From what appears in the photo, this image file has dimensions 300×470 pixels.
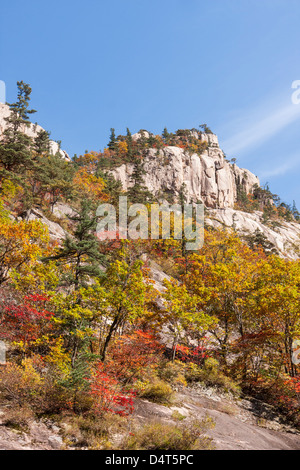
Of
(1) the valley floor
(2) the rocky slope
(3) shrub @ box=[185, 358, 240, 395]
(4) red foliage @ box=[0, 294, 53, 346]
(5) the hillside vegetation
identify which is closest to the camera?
(1) the valley floor

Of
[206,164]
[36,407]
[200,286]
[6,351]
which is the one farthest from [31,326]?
[206,164]

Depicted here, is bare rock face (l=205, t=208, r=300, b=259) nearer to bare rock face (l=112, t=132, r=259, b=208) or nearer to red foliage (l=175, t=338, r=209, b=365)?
bare rock face (l=112, t=132, r=259, b=208)

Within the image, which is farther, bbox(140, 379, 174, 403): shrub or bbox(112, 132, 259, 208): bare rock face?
bbox(112, 132, 259, 208): bare rock face

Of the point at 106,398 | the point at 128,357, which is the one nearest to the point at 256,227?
the point at 128,357

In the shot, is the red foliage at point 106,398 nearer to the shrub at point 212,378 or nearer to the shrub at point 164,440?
the shrub at point 164,440

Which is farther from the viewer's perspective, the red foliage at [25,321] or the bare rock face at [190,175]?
the bare rock face at [190,175]

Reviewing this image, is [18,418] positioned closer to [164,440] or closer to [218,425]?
[164,440]

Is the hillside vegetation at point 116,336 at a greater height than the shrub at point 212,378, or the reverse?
the hillside vegetation at point 116,336

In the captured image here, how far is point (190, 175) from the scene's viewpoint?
8988cm

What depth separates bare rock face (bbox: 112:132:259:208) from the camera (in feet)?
275

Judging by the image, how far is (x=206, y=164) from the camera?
310 feet

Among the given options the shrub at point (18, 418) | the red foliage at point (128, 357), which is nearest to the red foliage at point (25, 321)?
the red foliage at point (128, 357)

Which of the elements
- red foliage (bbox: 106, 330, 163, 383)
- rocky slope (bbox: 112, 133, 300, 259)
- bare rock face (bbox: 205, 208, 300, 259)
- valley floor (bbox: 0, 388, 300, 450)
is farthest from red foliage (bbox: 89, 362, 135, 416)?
rocky slope (bbox: 112, 133, 300, 259)

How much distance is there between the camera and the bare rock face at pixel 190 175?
83.8 meters
